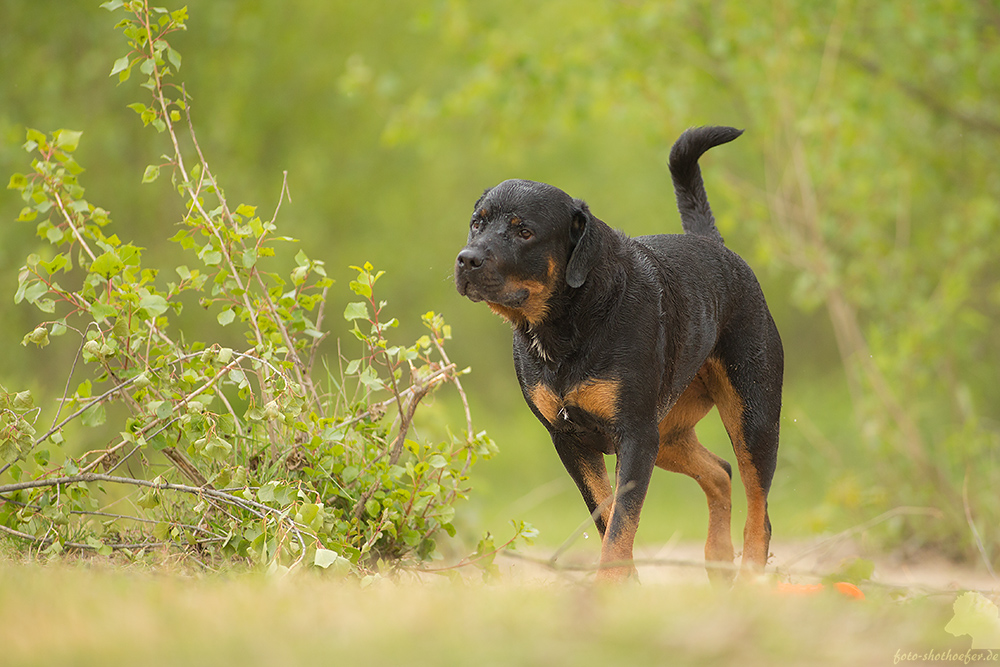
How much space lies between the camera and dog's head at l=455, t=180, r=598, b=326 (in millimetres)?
3715

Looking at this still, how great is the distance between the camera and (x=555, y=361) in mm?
3879

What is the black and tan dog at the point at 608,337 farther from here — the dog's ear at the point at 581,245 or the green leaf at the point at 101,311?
the green leaf at the point at 101,311

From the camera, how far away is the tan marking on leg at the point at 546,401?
389 cm

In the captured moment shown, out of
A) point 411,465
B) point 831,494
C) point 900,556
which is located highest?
point 411,465

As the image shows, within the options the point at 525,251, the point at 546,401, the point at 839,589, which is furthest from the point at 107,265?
the point at 839,589

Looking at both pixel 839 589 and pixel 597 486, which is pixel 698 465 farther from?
pixel 839 589

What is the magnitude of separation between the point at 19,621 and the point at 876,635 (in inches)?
82.4

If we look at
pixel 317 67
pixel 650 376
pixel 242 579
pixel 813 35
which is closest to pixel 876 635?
pixel 650 376

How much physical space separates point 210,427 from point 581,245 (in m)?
1.62

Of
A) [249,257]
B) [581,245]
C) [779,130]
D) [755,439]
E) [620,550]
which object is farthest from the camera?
[779,130]

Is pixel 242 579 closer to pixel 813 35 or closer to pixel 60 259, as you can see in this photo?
pixel 60 259

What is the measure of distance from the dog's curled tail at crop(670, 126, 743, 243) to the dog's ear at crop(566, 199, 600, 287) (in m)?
1.08

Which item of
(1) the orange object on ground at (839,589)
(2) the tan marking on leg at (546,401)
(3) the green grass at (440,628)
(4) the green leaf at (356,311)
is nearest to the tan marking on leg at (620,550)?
(2) the tan marking on leg at (546,401)

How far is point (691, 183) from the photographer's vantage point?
16.4 ft
